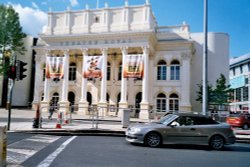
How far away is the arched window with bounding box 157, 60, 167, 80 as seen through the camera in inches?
1464

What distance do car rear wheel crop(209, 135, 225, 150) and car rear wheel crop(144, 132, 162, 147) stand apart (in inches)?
88.4

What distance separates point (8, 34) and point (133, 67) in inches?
778

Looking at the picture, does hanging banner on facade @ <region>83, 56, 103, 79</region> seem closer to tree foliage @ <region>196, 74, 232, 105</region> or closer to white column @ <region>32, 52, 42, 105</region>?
white column @ <region>32, 52, 42, 105</region>

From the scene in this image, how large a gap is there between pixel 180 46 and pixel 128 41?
7.33m

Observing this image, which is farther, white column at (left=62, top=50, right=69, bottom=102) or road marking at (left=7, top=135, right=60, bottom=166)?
white column at (left=62, top=50, right=69, bottom=102)

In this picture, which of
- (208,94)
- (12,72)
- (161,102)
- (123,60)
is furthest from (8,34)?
(208,94)

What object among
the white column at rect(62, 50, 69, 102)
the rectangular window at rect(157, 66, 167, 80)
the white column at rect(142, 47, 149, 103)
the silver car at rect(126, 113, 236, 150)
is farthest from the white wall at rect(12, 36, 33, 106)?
the silver car at rect(126, 113, 236, 150)

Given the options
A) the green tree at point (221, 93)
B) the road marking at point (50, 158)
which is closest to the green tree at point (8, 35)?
the green tree at point (221, 93)

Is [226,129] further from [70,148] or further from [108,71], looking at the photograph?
[108,71]

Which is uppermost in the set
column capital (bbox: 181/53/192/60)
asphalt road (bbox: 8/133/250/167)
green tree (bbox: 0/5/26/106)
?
green tree (bbox: 0/5/26/106)

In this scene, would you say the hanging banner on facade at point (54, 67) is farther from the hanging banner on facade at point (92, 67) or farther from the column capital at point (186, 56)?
the column capital at point (186, 56)

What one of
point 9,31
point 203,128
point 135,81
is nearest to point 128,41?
point 135,81

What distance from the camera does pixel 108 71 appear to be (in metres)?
38.7

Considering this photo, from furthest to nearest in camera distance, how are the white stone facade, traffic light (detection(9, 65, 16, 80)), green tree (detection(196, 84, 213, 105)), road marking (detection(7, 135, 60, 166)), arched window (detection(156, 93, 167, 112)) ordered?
the white stone facade, arched window (detection(156, 93, 167, 112)), green tree (detection(196, 84, 213, 105)), traffic light (detection(9, 65, 16, 80)), road marking (detection(7, 135, 60, 166))
